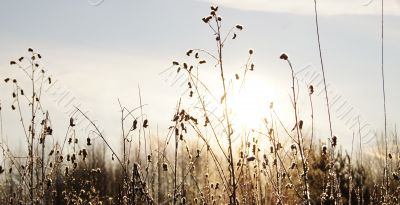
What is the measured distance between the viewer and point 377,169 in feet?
75.5

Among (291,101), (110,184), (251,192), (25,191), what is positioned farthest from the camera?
(110,184)

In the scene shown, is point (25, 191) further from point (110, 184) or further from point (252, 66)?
point (110, 184)

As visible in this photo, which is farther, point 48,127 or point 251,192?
point 48,127

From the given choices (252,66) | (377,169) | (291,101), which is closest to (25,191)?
(252,66)

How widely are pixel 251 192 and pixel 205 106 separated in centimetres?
112

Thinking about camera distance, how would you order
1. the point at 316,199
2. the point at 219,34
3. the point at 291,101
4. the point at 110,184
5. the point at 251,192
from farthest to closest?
the point at 110,184
the point at 316,199
the point at 251,192
the point at 219,34
the point at 291,101

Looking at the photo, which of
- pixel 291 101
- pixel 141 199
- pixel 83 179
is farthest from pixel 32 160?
pixel 291 101

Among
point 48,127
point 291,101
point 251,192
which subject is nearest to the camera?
point 291,101

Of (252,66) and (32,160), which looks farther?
(32,160)

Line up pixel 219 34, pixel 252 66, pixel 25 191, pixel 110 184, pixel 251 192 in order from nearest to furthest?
1. pixel 219 34
2. pixel 252 66
3. pixel 251 192
4. pixel 25 191
5. pixel 110 184

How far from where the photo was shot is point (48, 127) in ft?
14.2

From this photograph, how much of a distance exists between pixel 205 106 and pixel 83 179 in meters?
1.80

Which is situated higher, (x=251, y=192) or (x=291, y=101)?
(x=291, y=101)

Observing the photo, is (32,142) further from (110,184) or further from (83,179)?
(110,184)
